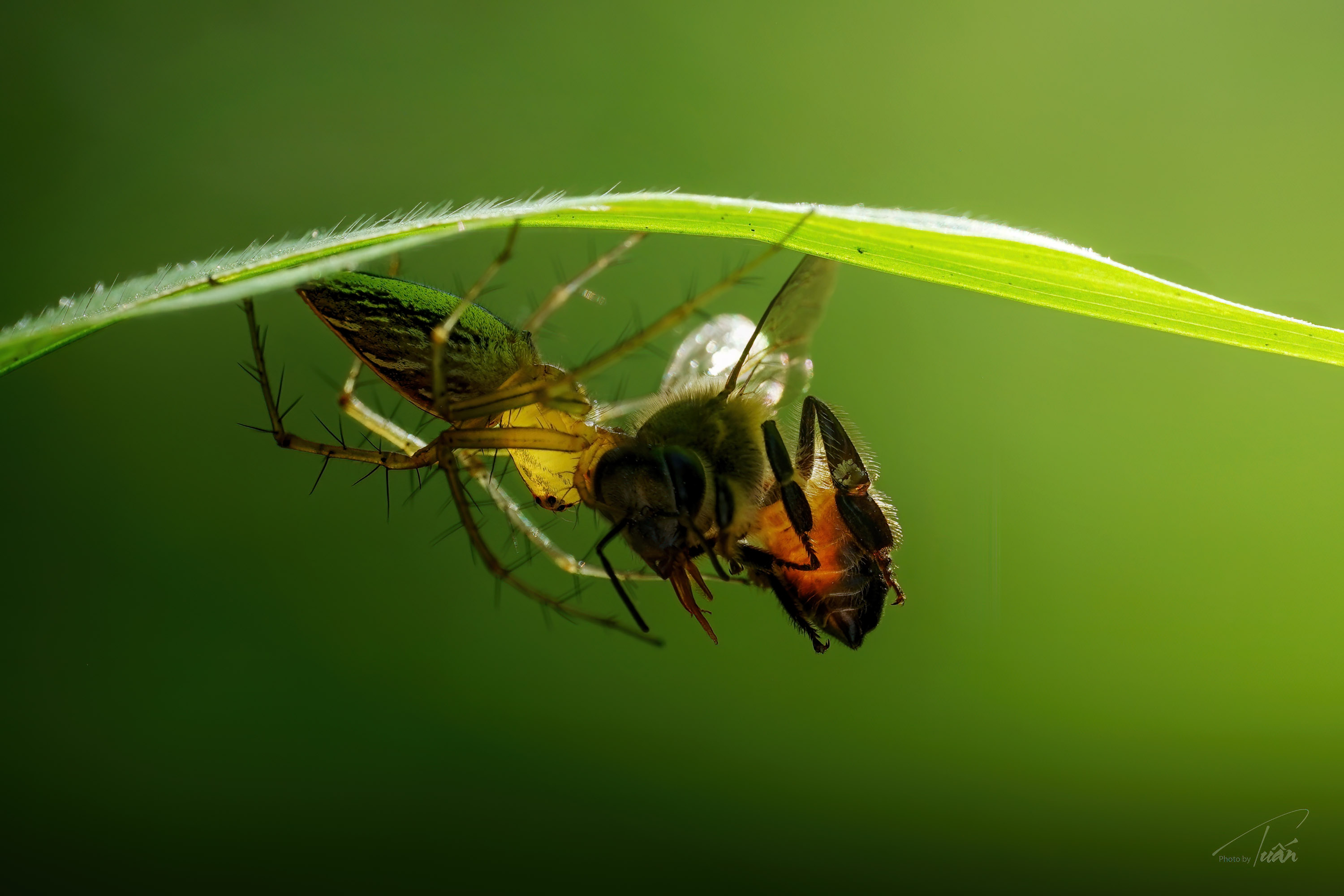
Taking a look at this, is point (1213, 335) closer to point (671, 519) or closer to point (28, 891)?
point (671, 519)

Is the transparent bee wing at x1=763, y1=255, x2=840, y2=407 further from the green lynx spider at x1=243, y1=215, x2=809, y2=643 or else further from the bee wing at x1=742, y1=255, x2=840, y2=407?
the green lynx spider at x1=243, y1=215, x2=809, y2=643

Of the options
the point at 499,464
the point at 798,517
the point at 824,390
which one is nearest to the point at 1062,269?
the point at 798,517

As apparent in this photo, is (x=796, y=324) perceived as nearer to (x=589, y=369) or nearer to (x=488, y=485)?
(x=589, y=369)

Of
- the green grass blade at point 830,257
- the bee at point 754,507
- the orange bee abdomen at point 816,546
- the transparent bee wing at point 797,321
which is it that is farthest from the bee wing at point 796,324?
the green grass blade at point 830,257

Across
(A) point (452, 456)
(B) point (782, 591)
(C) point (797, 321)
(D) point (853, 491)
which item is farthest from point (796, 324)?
(A) point (452, 456)

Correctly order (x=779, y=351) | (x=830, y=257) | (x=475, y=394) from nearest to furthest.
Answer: (x=830, y=257) → (x=475, y=394) → (x=779, y=351)

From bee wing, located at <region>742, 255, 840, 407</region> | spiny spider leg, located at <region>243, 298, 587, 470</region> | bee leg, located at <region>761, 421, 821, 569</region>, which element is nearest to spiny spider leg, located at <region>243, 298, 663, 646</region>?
spiny spider leg, located at <region>243, 298, 587, 470</region>
